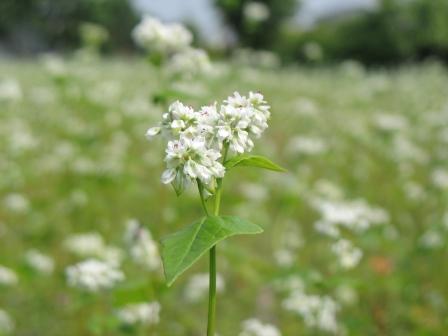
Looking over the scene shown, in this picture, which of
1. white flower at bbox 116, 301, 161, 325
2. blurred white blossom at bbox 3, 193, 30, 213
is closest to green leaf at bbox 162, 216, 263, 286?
white flower at bbox 116, 301, 161, 325

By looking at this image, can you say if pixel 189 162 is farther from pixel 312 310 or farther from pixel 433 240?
pixel 433 240

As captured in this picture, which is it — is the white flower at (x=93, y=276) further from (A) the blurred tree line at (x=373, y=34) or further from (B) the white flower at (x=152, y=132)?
(A) the blurred tree line at (x=373, y=34)

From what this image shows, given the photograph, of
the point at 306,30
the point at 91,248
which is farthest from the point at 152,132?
the point at 306,30

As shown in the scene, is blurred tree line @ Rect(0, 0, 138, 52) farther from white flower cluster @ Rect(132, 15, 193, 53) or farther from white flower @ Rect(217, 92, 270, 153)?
white flower @ Rect(217, 92, 270, 153)

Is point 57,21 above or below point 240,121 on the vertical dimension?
above

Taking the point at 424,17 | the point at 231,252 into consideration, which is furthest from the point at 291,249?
the point at 424,17

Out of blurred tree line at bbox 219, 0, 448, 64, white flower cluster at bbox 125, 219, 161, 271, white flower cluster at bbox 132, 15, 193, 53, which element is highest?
blurred tree line at bbox 219, 0, 448, 64
